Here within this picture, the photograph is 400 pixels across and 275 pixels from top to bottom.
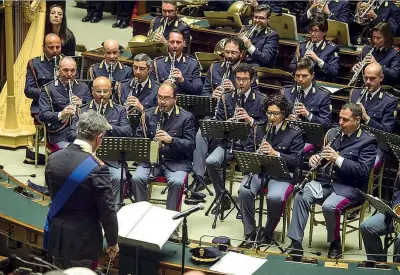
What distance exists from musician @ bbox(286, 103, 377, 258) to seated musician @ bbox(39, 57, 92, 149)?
110 inches

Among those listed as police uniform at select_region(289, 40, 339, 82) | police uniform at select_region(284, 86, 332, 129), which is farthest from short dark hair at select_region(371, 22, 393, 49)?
police uniform at select_region(284, 86, 332, 129)

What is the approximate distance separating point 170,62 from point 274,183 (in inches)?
103

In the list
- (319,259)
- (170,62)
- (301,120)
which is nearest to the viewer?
(319,259)

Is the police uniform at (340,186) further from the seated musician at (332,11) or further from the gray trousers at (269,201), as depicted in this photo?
the seated musician at (332,11)

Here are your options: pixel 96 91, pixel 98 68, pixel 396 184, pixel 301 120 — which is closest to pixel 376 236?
pixel 396 184

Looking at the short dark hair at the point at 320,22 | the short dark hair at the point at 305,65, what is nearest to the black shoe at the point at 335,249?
the short dark hair at the point at 305,65

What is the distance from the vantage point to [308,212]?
9.95m

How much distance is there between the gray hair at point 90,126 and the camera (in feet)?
25.1

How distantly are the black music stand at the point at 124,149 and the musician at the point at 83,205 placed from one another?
1.72m

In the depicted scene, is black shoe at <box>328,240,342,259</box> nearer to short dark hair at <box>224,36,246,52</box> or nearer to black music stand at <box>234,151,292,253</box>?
black music stand at <box>234,151,292,253</box>

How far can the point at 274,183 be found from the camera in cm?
1012

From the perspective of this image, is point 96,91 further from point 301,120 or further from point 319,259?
point 319,259

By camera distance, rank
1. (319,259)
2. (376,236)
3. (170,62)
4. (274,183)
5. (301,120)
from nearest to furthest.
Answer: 1. (319,259)
2. (376,236)
3. (274,183)
4. (301,120)
5. (170,62)

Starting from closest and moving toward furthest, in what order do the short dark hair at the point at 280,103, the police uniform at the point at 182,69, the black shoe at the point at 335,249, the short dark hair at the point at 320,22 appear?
the black shoe at the point at 335,249
the short dark hair at the point at 280,103
the short dark hair at the point at 320,22
the police uniform at the point at 182,69
